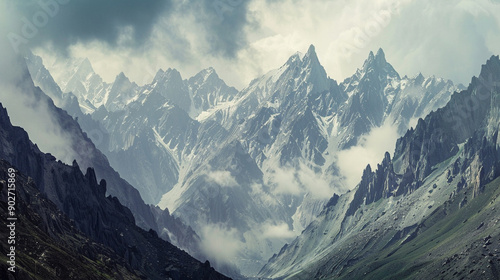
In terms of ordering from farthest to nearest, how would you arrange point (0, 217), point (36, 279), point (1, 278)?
point (0, 217) → point (36, 279) → point (1, 278)

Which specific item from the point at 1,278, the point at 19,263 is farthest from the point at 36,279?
the point at 1,278

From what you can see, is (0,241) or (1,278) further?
(0,241)

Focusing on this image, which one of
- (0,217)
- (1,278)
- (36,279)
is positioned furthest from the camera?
(0,217)

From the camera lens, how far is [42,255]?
199m

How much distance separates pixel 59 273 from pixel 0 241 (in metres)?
31.2

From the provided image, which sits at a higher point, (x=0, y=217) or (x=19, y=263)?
(x=0, y=217)

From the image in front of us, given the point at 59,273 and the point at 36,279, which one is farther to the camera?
the point at 59,273

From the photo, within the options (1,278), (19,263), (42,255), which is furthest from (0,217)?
(1,278)

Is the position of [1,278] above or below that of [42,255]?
below

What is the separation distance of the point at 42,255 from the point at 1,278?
62128mm

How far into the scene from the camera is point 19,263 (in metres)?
169

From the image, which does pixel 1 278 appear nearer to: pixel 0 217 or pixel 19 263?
pixel 19 263

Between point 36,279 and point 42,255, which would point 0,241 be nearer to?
point 36,279

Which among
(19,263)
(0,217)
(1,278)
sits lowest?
(1,278)
